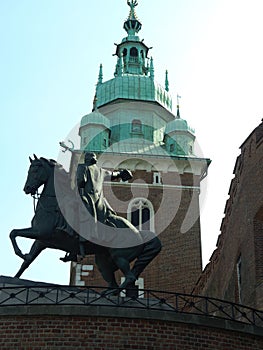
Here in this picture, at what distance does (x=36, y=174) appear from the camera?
18.2 m

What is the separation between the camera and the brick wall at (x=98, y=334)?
15.2 m

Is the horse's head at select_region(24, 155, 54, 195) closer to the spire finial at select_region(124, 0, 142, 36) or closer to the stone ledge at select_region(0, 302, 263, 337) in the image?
the stone ledge at select_region(0, 302, 263, 337)

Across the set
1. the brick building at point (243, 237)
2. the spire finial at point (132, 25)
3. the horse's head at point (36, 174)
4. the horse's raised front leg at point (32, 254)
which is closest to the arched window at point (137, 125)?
the spire finial at point (132, 25)

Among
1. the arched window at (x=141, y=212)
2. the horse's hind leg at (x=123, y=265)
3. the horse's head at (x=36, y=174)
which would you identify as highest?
the arched window at (x=141, y=212)

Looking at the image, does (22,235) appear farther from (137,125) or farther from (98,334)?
(137,125)

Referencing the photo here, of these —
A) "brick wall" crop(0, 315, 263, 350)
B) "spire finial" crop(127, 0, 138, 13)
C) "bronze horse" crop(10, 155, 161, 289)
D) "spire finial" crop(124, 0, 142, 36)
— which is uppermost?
"spire finial" crop(127, 0, 138, 13)

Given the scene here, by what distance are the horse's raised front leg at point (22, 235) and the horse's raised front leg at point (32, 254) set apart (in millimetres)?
110

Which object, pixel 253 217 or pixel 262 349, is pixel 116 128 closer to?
pixel 253 217

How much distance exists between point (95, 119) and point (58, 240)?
26290mm

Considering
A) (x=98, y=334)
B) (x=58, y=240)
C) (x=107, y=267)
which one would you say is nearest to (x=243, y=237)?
(x=107, y=267)

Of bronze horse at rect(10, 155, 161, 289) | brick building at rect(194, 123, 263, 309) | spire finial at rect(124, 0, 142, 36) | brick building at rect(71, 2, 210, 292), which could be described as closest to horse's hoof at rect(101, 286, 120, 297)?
bronze horse at rect(10, 155, 161, 289)

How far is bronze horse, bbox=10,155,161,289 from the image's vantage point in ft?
57.4

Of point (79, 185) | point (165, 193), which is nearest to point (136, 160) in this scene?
point (165, 193)

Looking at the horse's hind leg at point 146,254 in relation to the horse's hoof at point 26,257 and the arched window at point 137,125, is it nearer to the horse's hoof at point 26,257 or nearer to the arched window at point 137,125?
the horse's hoof at point 26,257
